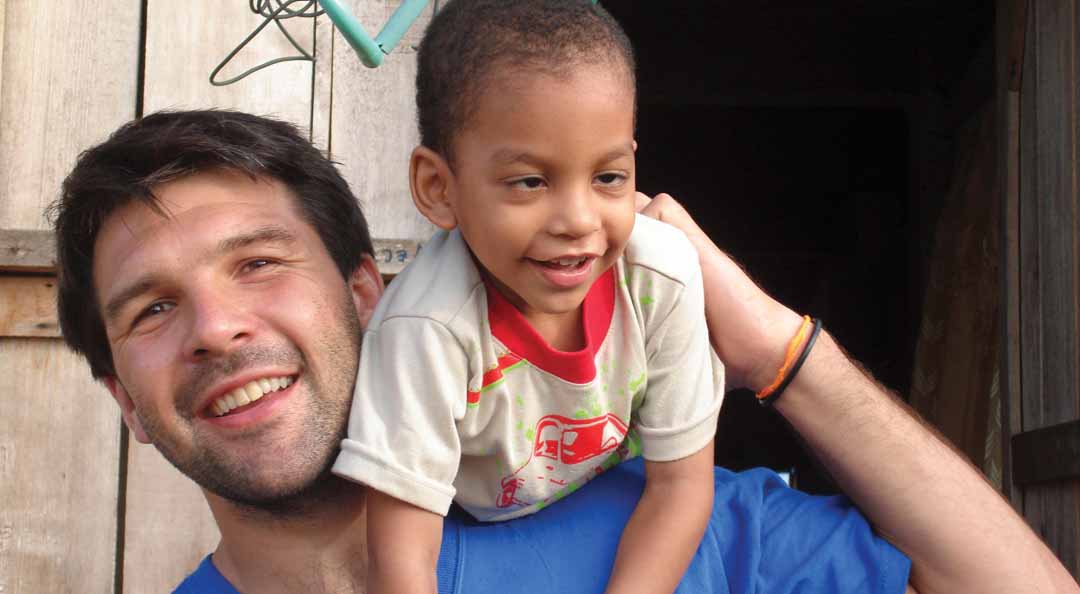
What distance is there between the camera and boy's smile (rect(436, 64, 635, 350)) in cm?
124

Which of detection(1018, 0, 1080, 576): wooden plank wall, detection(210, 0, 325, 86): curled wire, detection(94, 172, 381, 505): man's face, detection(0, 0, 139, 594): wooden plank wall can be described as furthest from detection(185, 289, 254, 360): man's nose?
detection(1018, 0, 1080, 576): wooden plank wall

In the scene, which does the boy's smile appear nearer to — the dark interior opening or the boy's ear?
the boy's ear

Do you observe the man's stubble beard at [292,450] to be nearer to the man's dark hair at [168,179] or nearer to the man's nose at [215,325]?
the man's nose at [215,325]

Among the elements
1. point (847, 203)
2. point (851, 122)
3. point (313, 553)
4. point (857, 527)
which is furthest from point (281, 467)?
point (847, 203)

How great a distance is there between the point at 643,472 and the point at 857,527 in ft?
1.09

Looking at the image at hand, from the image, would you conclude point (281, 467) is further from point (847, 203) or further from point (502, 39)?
point (847, 203)

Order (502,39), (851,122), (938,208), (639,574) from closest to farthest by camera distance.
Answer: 1. (502,39)
2. (639,574)
3. (938,208)
4. (851,122)

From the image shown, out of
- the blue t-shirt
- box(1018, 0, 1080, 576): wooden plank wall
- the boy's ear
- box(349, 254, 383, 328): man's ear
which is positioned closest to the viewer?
the boy's ear

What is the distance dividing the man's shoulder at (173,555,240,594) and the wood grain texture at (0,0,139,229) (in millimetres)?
966

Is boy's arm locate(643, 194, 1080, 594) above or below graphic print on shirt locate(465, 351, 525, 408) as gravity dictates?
below

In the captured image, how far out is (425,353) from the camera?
4.34 feet

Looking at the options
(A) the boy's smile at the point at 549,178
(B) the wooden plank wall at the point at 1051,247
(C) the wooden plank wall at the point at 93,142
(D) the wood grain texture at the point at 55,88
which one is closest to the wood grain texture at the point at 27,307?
(C) the wooden plank wall at the point at 93,142

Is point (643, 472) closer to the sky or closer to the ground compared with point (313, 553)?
closer to the sky

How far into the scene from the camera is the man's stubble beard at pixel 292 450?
5.23 ft
